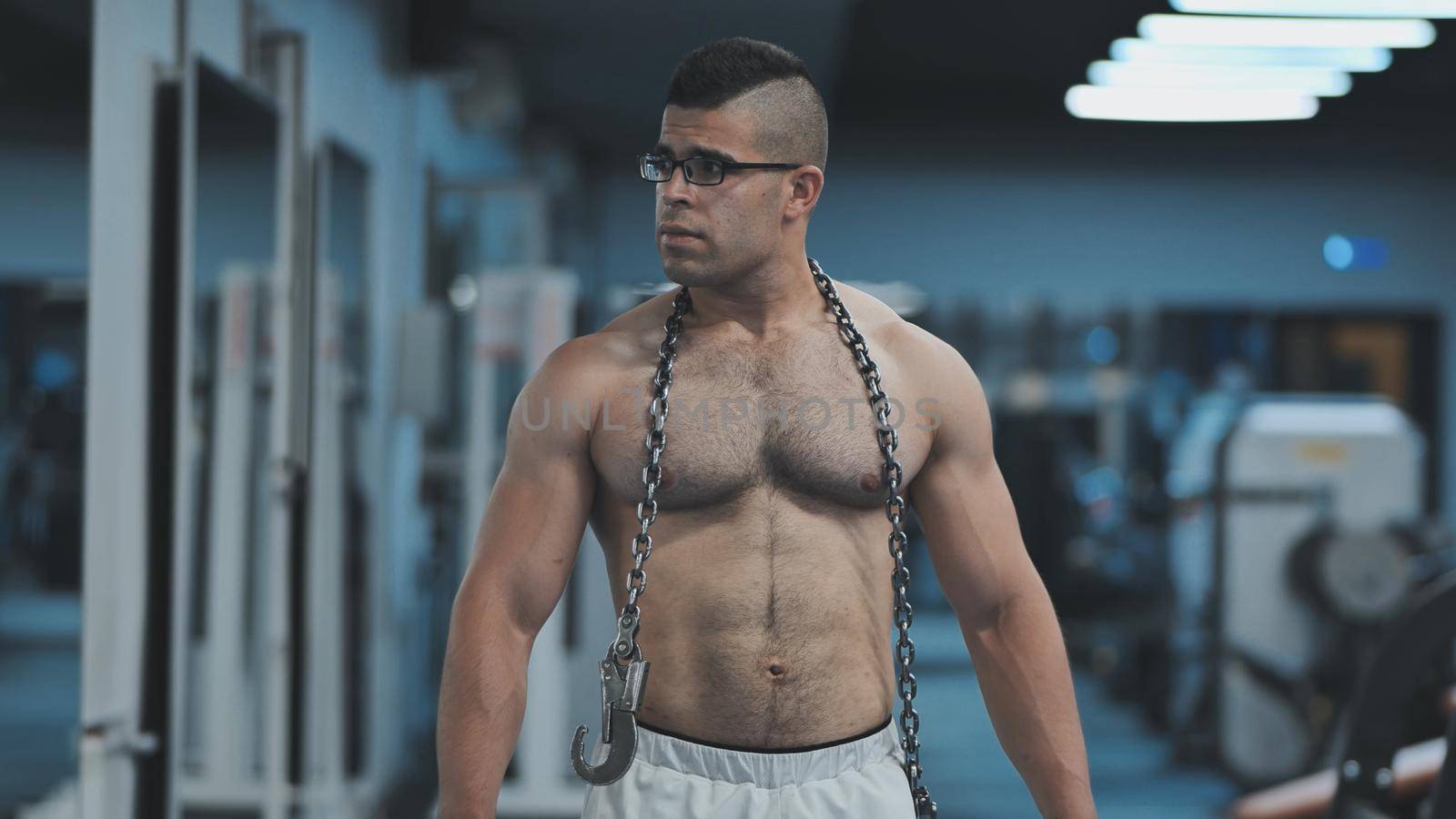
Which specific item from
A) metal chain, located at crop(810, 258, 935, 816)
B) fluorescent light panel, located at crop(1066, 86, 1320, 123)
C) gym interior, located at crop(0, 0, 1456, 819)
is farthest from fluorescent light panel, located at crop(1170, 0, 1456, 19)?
metal chain, located at crop(810, 258, 935, 816)

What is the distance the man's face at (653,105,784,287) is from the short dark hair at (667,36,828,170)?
0.01m

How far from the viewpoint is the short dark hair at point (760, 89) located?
4.65ft

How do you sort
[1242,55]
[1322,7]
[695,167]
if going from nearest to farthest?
[695,167], [1322,7], [1242,55]

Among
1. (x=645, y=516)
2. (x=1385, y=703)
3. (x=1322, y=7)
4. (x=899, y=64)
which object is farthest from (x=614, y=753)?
(x=899, y=64)

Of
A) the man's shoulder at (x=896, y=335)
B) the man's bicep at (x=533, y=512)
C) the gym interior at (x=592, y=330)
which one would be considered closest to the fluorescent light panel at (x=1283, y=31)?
the gym interior at (x=592, y=330)

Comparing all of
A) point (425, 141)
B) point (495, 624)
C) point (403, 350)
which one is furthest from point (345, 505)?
point (495, 624)

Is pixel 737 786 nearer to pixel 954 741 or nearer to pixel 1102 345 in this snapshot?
pixel 954 741

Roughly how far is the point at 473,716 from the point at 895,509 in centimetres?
53

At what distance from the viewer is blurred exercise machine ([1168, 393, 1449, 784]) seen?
16.4 ft

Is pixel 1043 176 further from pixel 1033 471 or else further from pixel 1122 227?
pixel 1033 471

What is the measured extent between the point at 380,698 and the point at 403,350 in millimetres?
1186

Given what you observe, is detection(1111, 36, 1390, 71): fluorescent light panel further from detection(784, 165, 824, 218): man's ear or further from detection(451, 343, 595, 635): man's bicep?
detection(451, 343, 595, 635): man's bicep

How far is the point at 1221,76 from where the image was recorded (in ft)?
18.9

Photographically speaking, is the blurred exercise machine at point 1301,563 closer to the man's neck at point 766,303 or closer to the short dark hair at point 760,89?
the man's neck at point 766,303
